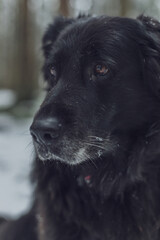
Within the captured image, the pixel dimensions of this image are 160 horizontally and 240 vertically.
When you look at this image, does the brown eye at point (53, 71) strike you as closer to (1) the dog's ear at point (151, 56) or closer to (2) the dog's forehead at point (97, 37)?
(2) the dog's forehead at point (97, 37)

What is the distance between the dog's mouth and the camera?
103 inches

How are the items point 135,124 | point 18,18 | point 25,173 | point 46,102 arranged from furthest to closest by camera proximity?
1. point 18,18
2. point 25,173
3. point 135,124
4. point 46,102

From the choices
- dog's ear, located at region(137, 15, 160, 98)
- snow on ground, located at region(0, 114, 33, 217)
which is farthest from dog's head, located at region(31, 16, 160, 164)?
snow on ground, located at region(0, 114, 33, 217)

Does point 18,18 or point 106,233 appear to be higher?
point 106,233

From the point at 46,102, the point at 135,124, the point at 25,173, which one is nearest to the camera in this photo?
the point at 46,102

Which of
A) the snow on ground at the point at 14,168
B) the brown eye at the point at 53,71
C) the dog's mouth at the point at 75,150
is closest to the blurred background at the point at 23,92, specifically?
the snow on ground at the point at 14,168

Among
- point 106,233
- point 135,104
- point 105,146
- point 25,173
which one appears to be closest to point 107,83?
point 135,104

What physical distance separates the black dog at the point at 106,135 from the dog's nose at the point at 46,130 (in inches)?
4.5

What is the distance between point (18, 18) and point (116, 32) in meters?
10.8

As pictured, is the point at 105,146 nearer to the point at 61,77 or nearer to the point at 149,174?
the point at 149,174

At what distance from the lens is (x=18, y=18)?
13.0m

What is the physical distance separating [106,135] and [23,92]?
1069 cm

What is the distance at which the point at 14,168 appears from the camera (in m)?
7.05

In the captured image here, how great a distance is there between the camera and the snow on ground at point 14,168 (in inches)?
199
